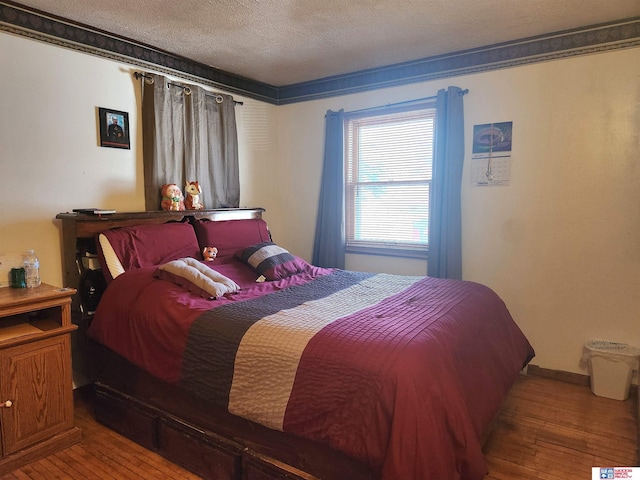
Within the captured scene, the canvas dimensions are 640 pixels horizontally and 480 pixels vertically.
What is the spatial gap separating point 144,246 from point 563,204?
2.97 meters

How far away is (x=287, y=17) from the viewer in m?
2.67

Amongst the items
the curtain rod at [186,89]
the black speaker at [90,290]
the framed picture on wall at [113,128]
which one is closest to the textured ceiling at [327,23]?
the curtain rod at [186,89]

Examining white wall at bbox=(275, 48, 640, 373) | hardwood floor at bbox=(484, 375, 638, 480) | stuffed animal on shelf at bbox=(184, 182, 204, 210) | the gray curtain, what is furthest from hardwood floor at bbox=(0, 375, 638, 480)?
the gray curtain

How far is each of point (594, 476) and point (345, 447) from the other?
133 centimetres

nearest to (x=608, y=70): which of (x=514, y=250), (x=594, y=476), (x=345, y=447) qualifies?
(x=514, y=250)

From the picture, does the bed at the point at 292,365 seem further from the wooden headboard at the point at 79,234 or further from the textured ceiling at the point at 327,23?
the textured ceiling at the point at 327,23

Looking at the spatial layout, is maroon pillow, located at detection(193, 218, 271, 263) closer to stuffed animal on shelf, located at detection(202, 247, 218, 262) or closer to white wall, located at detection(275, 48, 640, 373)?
stuffed animal on shelf, located at detection(202, 247, 218, 262)

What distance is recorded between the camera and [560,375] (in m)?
3.09

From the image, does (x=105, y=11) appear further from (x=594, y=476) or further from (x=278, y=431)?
(x=594, y=476)

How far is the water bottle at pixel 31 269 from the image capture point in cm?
232

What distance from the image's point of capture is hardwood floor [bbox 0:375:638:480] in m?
2.02

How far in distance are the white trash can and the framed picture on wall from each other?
12.0 ft

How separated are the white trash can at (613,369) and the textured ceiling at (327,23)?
7.27 ft
